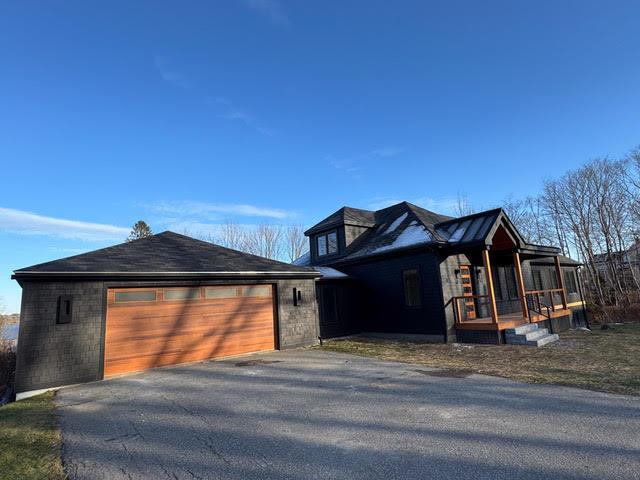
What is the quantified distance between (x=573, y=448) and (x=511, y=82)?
13.9 meters

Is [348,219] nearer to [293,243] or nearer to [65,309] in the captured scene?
[65,309]

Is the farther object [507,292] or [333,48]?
[507,292]

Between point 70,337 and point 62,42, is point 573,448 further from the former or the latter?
point 62,42

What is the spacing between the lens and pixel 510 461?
337cm

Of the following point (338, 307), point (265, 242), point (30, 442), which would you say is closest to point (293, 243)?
point (265, 242)

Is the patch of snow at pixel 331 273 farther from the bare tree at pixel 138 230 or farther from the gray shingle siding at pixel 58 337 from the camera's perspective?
the bare tree at pixel 138 230

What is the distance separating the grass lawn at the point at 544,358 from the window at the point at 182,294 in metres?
4.75

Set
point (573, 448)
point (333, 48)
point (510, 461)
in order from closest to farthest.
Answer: point (510, 461), point (573, 448), point (333, 48)

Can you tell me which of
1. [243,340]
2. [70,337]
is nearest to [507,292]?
[243,340]

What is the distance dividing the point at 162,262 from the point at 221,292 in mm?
1889

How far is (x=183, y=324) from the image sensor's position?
380 inches

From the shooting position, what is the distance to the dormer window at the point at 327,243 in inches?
712

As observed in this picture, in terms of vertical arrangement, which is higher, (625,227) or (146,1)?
(146,1)

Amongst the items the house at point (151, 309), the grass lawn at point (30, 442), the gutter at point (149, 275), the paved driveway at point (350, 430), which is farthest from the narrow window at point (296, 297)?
the grass lawn at point (30, 442)
